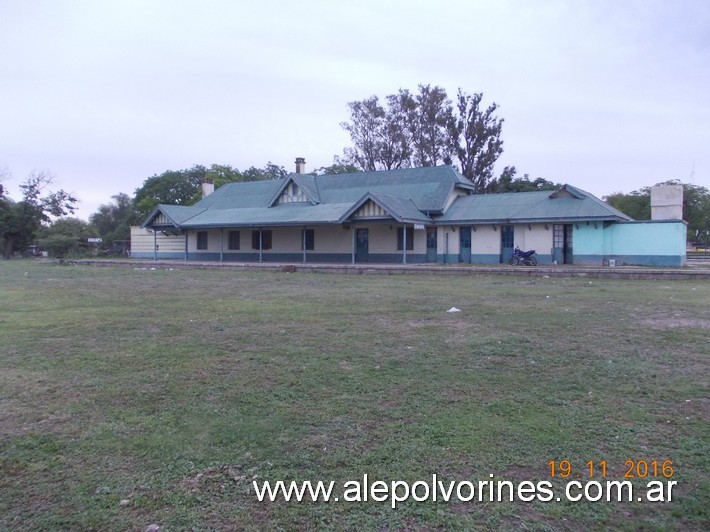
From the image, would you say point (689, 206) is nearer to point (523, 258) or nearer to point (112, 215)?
point (523, 258)

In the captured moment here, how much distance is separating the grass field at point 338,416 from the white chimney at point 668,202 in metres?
20.1

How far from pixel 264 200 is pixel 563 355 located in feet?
101

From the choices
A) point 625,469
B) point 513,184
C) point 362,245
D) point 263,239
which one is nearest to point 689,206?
point 513,184

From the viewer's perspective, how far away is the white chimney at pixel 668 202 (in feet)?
84.3

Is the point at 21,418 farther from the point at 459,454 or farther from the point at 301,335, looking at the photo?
the point at 301,335

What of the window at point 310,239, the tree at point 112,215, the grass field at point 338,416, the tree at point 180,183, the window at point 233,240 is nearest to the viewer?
the grass field at point 338,416

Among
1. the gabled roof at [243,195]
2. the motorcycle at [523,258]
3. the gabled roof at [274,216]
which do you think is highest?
the gabled roof at [243,195]

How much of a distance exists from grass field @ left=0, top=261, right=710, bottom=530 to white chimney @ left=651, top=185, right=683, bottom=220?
20107mm

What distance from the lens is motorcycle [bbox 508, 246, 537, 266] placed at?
25062mm

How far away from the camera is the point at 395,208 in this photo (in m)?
26.3

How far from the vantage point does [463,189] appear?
31.0 m

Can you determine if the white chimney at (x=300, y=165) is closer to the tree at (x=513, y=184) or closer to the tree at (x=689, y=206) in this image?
the tree at (x=513, y=184)

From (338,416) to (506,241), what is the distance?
23.8 metres

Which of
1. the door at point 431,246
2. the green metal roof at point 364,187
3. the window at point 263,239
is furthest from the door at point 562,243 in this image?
the window at point 263,239
